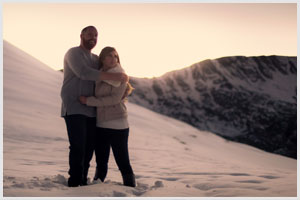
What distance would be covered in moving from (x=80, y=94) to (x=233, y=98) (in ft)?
132

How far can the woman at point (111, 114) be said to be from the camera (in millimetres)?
3363

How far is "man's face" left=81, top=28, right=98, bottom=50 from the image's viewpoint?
346 centimetres

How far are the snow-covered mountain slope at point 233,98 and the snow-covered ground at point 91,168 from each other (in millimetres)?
23388

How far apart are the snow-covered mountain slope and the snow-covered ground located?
76.7 ft

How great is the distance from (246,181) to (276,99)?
41.8 metres

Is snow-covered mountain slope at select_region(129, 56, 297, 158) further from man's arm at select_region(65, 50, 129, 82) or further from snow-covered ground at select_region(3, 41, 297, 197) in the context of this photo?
man's arm at select_region(65, 50, 129, 82)

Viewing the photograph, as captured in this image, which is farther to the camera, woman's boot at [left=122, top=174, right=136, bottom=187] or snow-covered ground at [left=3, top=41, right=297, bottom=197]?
woman's boot at [left=122, top=174, right=136, bottom=187]

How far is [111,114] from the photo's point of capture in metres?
3.41

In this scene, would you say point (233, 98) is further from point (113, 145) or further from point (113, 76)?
point (113, 76)

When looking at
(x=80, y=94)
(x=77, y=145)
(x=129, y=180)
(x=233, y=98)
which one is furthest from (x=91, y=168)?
(x=233, y=98)

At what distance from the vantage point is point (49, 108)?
364 inches

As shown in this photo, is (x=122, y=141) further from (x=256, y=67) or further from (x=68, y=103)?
(x=256, y=67)

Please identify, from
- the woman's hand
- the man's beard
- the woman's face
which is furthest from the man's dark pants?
the man's beard

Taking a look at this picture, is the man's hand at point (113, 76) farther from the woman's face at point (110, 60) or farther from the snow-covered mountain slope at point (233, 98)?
the snow-covered mountain slope at point (233, 98)
